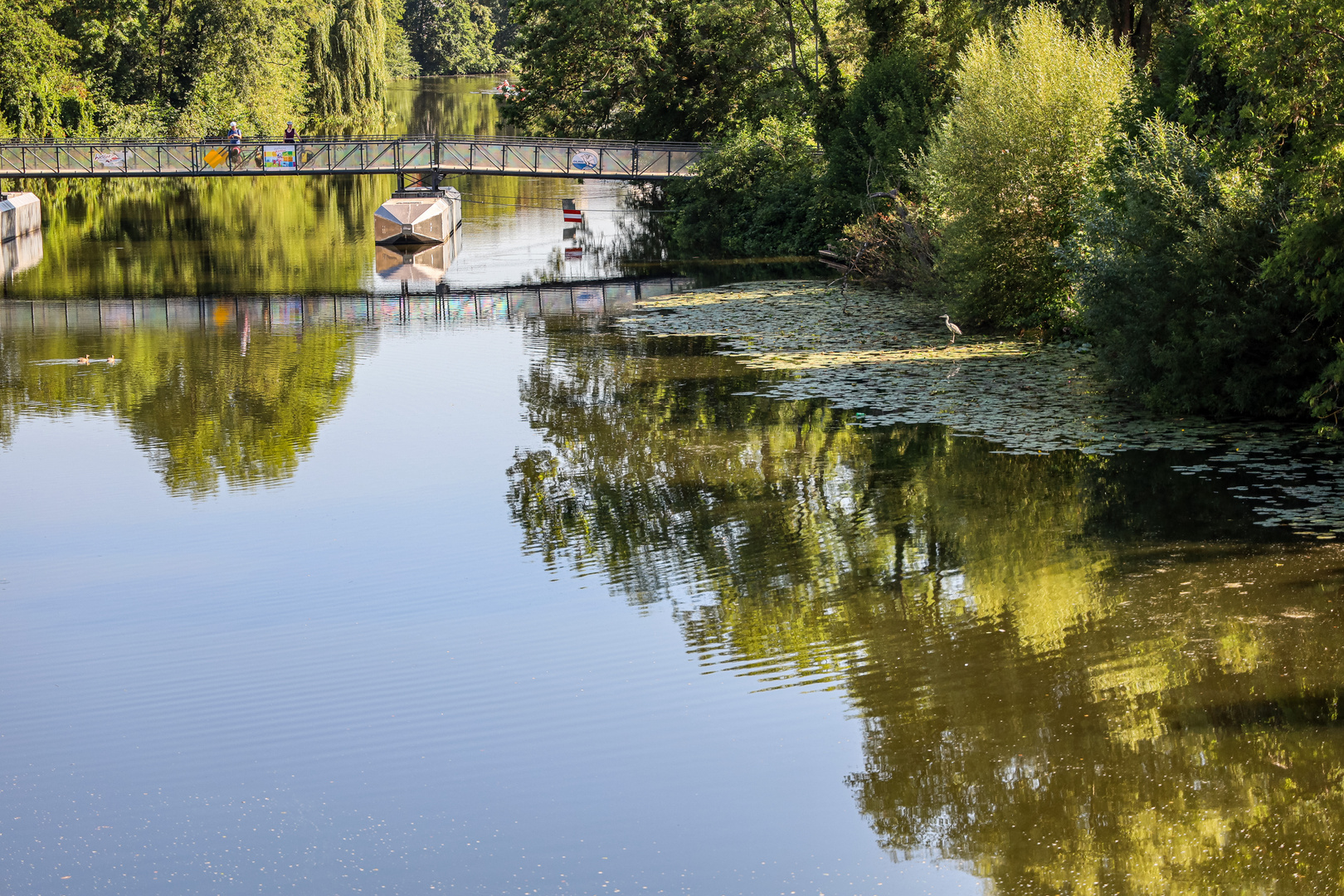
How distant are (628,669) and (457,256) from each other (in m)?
27.7

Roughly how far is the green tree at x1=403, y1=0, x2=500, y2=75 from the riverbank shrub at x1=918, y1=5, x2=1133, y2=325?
345ft

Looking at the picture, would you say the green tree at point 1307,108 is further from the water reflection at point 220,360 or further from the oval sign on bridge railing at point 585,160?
the oval sign on bridge railing at point 585,160

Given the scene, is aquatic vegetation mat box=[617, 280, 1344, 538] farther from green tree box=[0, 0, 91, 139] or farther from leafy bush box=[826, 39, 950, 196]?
green tree box=[0, 0, 91, 139]

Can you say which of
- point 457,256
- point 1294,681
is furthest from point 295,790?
point 457,256

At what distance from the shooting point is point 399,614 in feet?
34.0

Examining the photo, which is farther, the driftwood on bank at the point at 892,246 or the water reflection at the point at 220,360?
the driftwood on bank at the point at 892,246

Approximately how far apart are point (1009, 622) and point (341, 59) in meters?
57.1

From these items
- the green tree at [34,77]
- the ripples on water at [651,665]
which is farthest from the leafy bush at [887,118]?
the green tree at [34,77]

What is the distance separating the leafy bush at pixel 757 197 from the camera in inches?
1374

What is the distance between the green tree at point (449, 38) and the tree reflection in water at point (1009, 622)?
11110 cm

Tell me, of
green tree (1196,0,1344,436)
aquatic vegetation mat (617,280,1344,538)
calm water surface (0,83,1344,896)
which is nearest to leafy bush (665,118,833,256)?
aquatic vegetation mat (617,280,1344,538)

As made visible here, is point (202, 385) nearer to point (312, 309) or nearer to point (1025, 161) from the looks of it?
point (312, 309)

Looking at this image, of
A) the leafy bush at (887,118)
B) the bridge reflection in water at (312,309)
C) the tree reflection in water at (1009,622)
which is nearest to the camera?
the tree reflection in water at (1009,622)

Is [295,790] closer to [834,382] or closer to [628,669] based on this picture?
[628,669]
